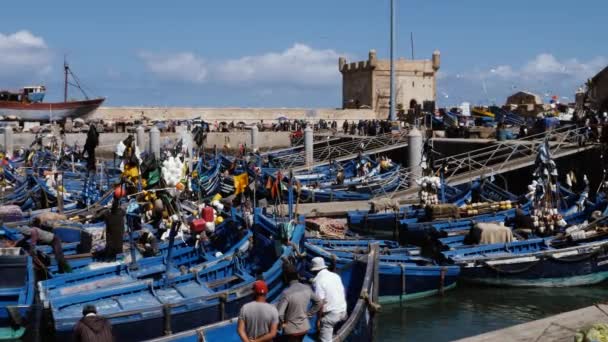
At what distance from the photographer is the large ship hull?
164 ft

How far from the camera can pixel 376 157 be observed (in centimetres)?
3512

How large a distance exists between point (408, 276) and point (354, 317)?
630 cm

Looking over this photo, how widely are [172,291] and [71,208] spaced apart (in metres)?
10.4

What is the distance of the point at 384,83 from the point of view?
63.1m

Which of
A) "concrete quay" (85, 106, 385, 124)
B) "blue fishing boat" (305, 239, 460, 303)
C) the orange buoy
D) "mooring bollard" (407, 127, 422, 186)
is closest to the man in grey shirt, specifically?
"blue fishing boat" (305, 239, 460, 303)

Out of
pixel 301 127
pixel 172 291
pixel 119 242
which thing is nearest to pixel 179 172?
pixel 119 242

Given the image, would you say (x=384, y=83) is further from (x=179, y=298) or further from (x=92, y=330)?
(x=92, y=330)

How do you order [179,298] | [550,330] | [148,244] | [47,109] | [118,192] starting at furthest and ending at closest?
1. [47,109]
2. [148,244]
3. [118,192]
4. [179,298]
5. [550,330]

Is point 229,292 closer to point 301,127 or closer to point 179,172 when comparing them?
point 179,172

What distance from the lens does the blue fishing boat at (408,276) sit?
14477mm

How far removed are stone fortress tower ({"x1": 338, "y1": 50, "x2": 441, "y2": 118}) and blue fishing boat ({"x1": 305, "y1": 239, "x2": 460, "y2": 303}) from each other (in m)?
46.9

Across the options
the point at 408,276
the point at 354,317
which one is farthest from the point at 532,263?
the point at 354,317

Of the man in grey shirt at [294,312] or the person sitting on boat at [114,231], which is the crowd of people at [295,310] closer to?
the man in grey shirt at [294,312]

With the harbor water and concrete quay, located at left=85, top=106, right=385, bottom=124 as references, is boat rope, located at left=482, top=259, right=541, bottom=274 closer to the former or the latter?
the harbor water
